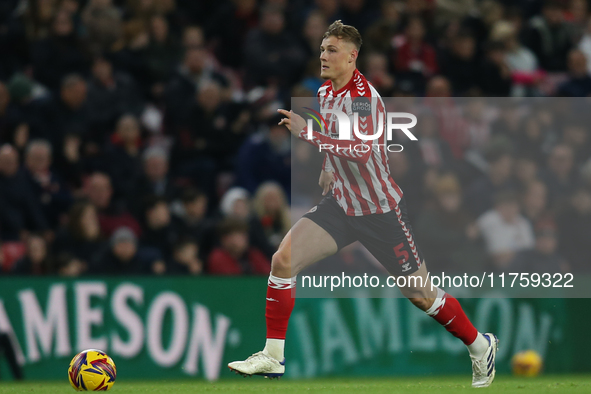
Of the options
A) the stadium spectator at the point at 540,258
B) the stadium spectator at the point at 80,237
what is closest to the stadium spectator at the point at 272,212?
the stadium spectator at the point at 80,237

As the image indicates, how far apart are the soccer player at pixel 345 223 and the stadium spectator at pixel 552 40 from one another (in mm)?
7323

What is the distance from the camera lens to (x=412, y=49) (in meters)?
12.6

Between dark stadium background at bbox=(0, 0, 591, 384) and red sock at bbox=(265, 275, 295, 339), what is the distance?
3185 mm

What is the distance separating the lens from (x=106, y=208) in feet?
33.8

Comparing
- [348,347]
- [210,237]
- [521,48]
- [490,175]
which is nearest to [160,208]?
[210,237]

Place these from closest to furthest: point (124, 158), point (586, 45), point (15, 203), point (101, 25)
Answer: point (15, 203) < point (124, 158) < point (101, 25) < point (586, 45)

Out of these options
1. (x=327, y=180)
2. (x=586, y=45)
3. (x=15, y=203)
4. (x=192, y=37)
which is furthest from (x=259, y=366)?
(x=586, y=45)

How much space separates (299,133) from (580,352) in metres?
5.37

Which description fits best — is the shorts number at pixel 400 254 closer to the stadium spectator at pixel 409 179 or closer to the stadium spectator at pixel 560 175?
the stadium spectator at pixel 409 179

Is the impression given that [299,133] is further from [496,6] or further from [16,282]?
[496,6]

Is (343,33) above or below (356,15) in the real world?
below

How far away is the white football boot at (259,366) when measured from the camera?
650cm

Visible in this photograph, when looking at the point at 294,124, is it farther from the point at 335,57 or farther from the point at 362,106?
the point at 335,57

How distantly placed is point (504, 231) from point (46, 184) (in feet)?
16.7
